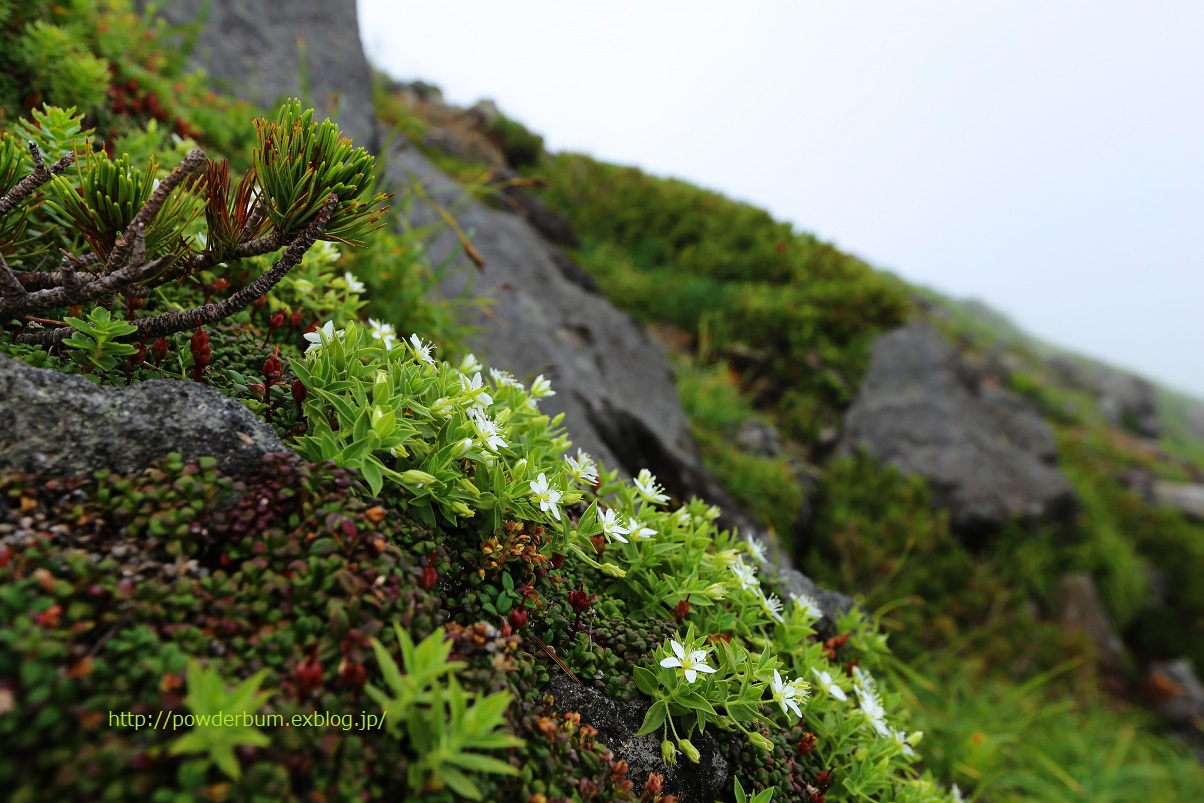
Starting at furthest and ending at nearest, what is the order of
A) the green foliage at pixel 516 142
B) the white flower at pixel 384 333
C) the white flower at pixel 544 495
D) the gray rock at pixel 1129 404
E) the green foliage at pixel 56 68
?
the gray rock at pixel 1129 404, the green foliage at pixel 516 142, the green foliage at pixel 56 68, the white flower at pixel 384 333, the white flower at pixel 544 495

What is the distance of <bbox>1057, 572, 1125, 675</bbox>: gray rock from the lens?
8.56 m

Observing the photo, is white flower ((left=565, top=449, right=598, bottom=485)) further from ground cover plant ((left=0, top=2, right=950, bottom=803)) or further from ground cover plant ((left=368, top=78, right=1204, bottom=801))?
ground cover plant ((left=368, top=78, right=1204, bottom=801))

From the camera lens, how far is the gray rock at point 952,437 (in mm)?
8336

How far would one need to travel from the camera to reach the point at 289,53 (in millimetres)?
6414

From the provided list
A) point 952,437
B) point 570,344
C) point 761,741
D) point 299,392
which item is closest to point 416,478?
point 299,392

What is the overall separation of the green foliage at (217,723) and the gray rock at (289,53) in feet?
17.6

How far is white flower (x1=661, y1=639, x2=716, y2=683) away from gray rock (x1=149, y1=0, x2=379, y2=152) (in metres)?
5.25

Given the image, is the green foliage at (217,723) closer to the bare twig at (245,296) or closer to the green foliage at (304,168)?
the bare twig at (245,296)

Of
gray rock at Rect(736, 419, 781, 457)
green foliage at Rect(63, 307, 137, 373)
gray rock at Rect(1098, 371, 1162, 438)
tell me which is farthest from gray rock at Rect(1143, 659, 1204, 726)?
gray rock at Rect(1098, 371, 1162, 438)

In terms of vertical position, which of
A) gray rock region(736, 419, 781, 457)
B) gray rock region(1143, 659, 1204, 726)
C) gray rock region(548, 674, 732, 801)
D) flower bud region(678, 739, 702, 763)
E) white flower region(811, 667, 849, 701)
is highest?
white flower region(811, 667, 849, 701)

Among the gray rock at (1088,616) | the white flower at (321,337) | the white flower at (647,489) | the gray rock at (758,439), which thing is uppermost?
the white flower at (321,337)

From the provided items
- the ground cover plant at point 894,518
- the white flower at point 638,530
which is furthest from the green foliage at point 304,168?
the ground cover plant at point 894,518

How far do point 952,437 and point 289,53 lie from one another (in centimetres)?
896

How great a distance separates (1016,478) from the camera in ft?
28.7
